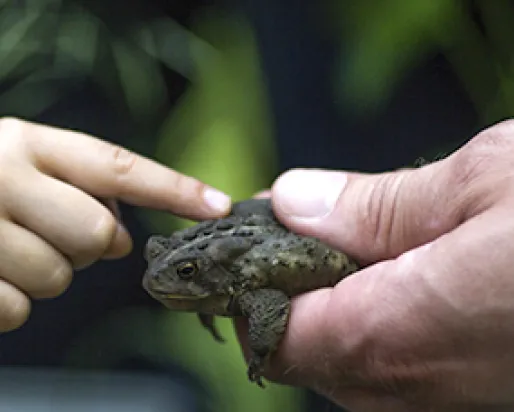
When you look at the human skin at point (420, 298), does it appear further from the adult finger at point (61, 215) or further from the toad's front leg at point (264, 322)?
the adult finger at point (61, 215)

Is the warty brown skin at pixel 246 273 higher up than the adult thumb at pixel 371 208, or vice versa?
the adult thumb at pixel 371 208

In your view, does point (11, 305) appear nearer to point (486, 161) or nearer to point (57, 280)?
point (57, 280)

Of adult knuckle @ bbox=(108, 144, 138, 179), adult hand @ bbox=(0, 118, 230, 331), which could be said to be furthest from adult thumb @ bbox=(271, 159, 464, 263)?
adult knuckle @ bbox=(108, 144, 138, 179)

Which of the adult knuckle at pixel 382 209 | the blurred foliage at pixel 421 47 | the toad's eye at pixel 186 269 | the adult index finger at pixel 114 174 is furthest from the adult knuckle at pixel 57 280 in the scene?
the blurred foliage at pixel 421 47

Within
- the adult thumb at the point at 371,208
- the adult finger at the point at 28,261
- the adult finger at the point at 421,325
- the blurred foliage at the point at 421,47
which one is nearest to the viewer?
the adult finger at the point at 421,325

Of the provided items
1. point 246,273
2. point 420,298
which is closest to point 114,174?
point 246,273

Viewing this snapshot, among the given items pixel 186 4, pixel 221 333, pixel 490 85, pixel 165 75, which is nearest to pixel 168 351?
pixel 221 333

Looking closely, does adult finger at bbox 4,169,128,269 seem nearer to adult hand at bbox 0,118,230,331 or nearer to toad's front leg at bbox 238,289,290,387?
adult hand at bbox 0,118,230,331

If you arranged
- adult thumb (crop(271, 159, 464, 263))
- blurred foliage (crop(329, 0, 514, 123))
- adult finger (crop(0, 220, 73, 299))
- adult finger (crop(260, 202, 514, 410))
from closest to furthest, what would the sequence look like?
1. adult finger (crop(260, 202, 514, 410))
2. adult thumb (crop(271, 159, 464, 263))
3. adult finger (crop(0, 220, 73, 299))
4. blurred foliage (crop(329, 0, 514, 123))
